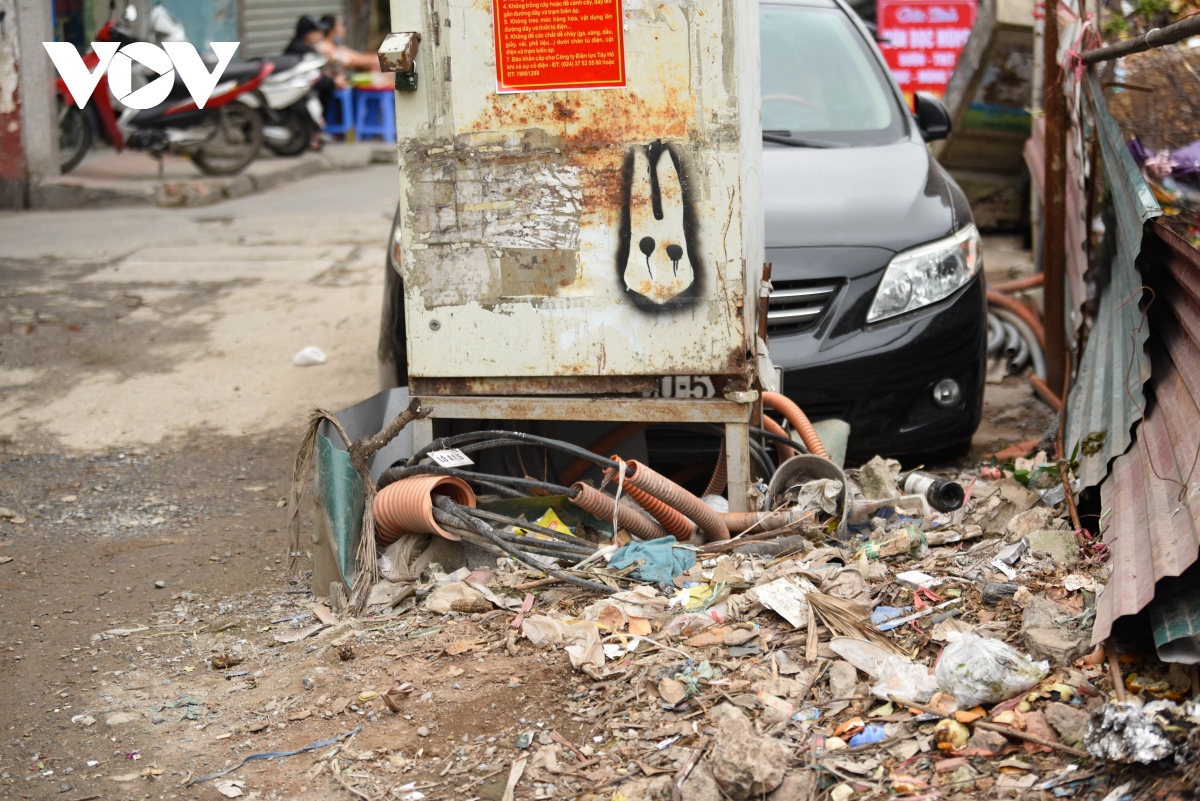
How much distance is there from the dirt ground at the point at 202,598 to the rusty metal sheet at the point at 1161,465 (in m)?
1.05

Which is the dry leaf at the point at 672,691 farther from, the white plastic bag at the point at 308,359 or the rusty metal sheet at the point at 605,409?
the white plastic bag at the point at 308,359

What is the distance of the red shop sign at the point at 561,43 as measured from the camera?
3186 millimetres

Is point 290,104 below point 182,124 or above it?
above

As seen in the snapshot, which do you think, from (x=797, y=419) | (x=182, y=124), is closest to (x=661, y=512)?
(x=797, y=419)

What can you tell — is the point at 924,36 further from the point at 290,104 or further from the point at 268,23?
the point at 268,23

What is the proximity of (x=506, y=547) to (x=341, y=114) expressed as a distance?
13102mm

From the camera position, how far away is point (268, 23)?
15.4 m

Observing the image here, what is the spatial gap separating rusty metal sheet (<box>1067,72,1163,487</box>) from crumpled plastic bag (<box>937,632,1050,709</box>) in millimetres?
865

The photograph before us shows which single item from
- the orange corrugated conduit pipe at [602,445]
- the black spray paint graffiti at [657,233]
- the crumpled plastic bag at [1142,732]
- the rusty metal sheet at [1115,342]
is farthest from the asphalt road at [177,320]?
the crumpled plastic bag at [1142,732]

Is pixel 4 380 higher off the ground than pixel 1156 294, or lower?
lower

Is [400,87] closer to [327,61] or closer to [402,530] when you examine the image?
[402,530]

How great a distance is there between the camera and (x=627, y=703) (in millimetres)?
2670

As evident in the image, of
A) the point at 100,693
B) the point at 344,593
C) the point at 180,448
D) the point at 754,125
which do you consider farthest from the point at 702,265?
the point at 180,448

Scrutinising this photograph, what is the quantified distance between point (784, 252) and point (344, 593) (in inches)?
77.8
